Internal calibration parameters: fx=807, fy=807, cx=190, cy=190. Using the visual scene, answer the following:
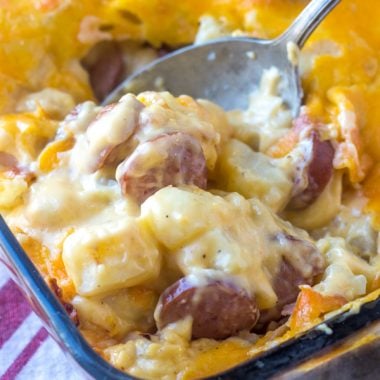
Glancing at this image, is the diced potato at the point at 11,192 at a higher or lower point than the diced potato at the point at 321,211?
higher

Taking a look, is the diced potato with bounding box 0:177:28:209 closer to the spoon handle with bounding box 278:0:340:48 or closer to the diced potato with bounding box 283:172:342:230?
the diced potato with bounding box 283:172:342:230

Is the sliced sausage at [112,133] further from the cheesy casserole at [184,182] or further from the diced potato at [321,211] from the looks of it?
the diced potato at [321,211]

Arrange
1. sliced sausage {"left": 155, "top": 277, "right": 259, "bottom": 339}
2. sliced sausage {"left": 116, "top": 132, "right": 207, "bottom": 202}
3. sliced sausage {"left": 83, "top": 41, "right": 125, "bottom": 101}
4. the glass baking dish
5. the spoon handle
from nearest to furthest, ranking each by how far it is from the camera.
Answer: the glass baking dish < sliced sausage {"left": 155, "top": 277, "right": 259, "bottom": 339} < sliced sausage {"left": 116, "top": 132, "right": 207, "bottom": 202} < the spoon handle < sliced sausage {"left": 83, "top": 41, "right": 125, "bottom": 101}

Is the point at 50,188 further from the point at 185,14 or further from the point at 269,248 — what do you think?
the point at 185,14

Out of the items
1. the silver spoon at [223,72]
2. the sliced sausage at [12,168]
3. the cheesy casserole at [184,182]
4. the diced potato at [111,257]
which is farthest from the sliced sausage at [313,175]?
the sliced sausage at [12,168]

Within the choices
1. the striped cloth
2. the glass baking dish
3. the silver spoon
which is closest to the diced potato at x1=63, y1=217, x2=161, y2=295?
the glass baking dish

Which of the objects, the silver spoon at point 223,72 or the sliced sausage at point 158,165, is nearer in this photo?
the sliced sausage at point 158,165

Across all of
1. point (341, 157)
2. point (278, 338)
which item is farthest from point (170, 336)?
point (341, 157)

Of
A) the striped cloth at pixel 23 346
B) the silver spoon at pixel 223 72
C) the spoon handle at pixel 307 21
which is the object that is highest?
the spoon handle at pixel 307 21
